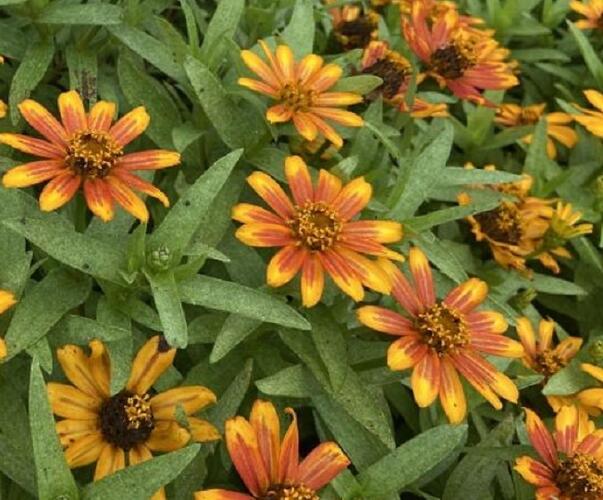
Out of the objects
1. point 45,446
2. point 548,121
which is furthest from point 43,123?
point 548,121

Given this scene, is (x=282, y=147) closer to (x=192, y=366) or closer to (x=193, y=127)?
(x=193, y=127)

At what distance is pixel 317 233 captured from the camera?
1.21 metres

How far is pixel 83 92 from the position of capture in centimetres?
143

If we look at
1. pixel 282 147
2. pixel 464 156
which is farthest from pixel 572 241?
pixel 282 147

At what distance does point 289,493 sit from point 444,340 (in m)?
0.32

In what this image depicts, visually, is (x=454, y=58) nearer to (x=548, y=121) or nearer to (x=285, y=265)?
(x=548, y=121)

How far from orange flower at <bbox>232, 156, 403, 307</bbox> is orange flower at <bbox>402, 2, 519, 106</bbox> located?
0.52 metres

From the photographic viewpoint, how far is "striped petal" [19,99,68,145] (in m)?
1.19

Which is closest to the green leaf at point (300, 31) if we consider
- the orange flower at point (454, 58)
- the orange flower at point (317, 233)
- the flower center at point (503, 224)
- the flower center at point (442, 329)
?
the orange flower at point (454, 58)

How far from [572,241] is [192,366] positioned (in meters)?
0.82

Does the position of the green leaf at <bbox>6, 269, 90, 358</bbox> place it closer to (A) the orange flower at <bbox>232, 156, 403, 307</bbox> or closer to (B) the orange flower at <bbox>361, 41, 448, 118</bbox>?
(A) the orange flower at <bbox>232, 156, 403, 307</bbox>

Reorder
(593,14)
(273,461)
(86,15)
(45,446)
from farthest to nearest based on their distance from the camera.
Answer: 1. (593,14)
2. (86,15)
3. (273,461)
4. (45,446)

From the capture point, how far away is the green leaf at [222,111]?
4.42ft

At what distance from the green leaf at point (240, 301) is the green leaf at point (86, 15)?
46 centimetres
